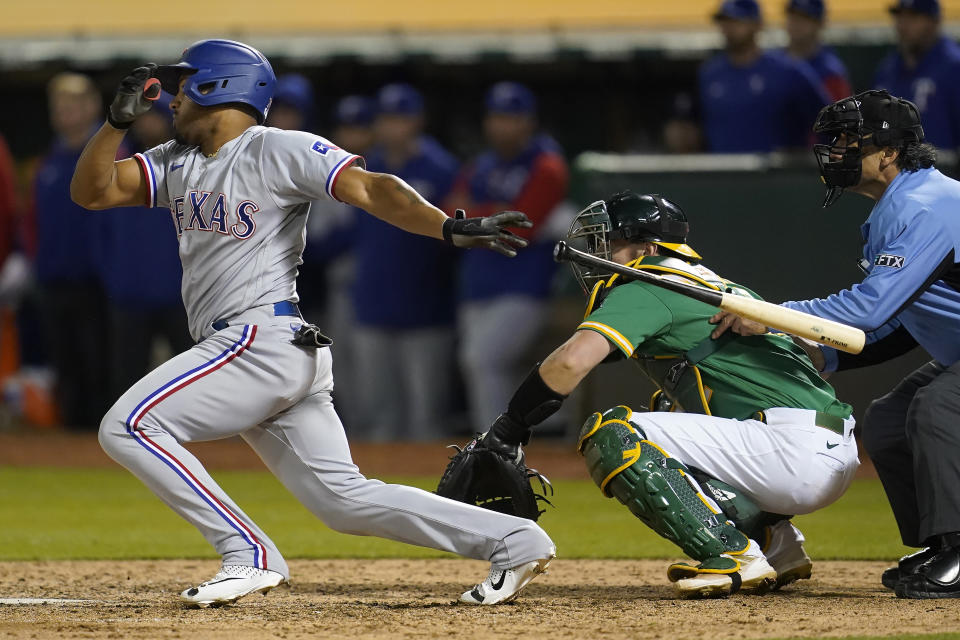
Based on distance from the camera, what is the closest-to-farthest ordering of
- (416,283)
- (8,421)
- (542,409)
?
1. (542,409)
2. (416,283)
3. (8,421)

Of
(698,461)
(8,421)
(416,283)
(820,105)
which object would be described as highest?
(820,105)

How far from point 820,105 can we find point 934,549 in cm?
437

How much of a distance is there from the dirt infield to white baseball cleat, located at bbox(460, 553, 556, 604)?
6 centimetres

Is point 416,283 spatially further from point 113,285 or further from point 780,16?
point 780,16

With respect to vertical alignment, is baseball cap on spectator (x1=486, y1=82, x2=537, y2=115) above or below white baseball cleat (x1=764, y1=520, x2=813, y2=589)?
above

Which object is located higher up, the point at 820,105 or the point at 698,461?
the point at 820,105

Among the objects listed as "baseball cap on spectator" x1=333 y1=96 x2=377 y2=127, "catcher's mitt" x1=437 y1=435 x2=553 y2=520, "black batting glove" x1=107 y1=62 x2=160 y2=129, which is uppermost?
"black batting glove" x1=107 y1=62 x2=160 y2=129

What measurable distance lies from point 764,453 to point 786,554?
494 mm

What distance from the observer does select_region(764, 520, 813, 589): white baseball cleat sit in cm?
468

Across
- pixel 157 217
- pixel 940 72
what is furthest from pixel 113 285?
pixel 940 72

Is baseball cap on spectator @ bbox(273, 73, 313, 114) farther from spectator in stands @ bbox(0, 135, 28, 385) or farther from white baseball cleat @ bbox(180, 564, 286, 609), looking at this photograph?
white baseball cleat @ bbox(180, 564, 286, 609)

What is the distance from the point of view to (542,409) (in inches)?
167

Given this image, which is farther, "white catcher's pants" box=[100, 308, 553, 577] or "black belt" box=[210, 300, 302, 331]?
"black belt" box=[210, 300, 302, 331]

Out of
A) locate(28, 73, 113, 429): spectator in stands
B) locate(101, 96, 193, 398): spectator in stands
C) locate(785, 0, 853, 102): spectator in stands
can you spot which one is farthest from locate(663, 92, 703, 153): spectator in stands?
locate(28, 73, 113, 429): spectator in stands
